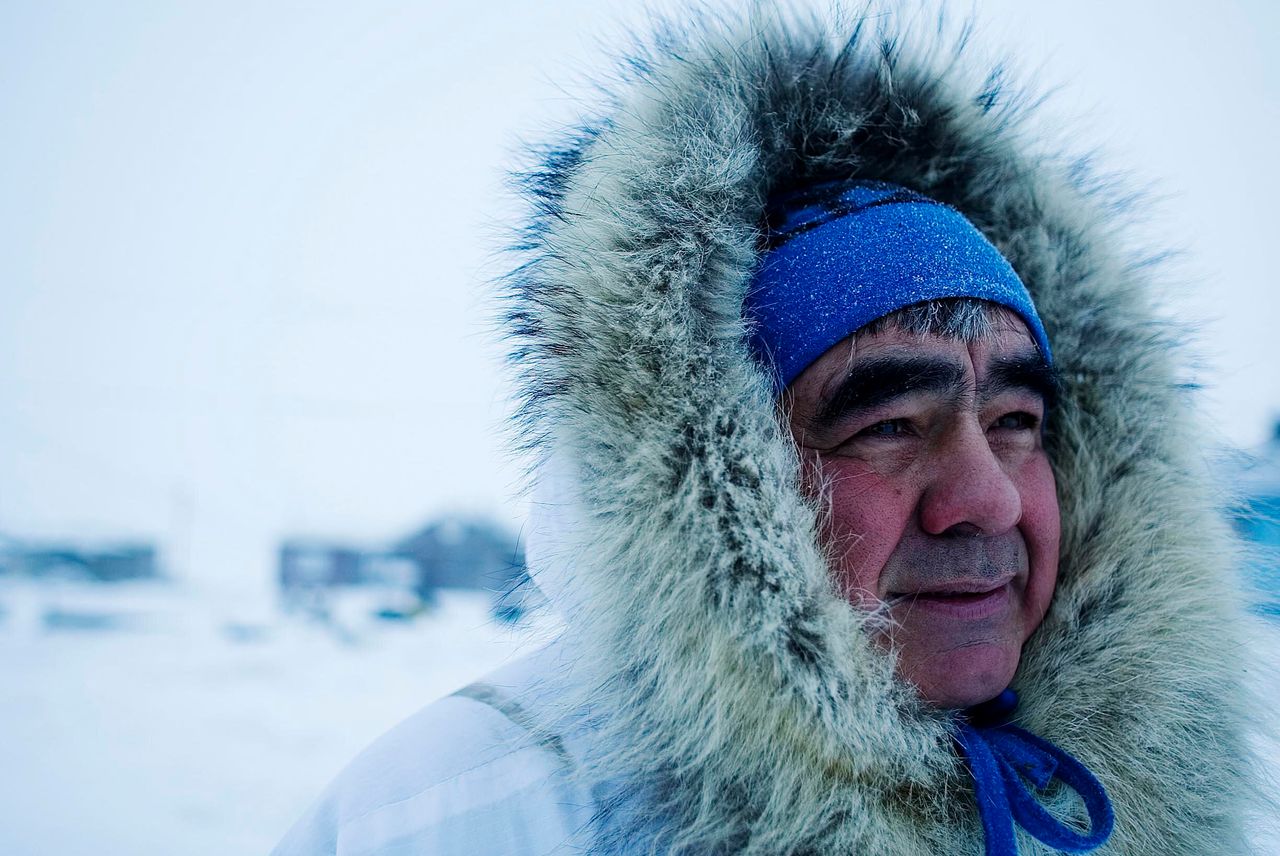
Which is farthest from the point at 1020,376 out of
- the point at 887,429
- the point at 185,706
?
the point at 185,706

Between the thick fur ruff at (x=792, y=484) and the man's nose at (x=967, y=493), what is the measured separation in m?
0.16

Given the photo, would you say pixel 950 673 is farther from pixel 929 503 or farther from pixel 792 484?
pixel 792 484

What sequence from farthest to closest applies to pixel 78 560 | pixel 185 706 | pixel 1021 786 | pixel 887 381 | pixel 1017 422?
pixel 78 560 → pixel 185 706 → pixel 1017 422 → pixel 887 381 → pixel 1021 786

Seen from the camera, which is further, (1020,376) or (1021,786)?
(1020,376)

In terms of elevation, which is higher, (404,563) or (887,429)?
(404,563)

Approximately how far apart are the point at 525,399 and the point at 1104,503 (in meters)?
0.89

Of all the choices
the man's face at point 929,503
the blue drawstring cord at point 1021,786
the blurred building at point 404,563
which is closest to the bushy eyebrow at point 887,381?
the man's face at point 929,503

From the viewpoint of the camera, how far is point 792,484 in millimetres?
852

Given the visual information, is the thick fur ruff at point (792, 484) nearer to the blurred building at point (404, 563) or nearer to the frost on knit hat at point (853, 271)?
the frost on knit hat at point (853, 271)

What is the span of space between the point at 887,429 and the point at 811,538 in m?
0.22

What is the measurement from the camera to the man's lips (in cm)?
91

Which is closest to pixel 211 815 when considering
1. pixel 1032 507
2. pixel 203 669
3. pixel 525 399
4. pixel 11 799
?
pixel 11 799

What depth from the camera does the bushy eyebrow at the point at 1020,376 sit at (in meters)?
1.00

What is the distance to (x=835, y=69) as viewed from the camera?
46.6 inches
